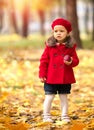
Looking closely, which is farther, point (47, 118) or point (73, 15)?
point (73, 15)

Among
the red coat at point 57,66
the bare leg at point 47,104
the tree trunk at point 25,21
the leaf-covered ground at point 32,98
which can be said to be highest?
the red coat at point 57,66

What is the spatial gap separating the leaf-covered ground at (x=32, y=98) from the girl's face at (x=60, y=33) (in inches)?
44.5

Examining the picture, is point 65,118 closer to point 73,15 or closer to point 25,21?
point 73,15

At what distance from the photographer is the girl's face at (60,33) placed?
6.46 m

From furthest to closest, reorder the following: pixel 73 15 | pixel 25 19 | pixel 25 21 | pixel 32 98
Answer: pixel 25 19
pixel 25 21
pixel 73 15
pixel 32 98

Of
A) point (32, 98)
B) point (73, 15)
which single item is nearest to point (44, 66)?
point (32, 98)

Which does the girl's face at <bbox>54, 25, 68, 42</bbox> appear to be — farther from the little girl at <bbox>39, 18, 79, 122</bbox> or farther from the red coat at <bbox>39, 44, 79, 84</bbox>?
the red coat at <bbox>39, 44, 79, 84</bbox>

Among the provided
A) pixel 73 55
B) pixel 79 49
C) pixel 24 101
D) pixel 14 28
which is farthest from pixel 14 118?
pixel 14 28

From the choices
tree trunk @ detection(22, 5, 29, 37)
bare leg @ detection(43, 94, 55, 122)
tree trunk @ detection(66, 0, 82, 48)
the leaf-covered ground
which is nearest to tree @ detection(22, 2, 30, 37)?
tree trunk @ detection(22, 5, 29, 37)

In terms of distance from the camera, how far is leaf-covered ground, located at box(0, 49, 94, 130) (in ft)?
20.5

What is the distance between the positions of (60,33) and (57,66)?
0.45 metres

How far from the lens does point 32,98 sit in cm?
926

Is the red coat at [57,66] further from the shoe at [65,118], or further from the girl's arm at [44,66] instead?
the shoe at [65,118]

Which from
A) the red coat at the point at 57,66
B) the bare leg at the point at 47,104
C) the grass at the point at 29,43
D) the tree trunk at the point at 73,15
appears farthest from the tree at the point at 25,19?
the red coat at the point at 57,66
